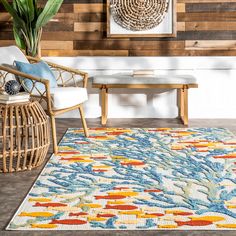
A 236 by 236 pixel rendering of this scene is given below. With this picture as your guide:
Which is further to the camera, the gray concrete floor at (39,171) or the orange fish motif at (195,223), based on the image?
the orange fish motif at (195,223)

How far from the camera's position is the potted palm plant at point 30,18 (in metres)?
5.81

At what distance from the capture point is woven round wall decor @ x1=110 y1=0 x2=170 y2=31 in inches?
250

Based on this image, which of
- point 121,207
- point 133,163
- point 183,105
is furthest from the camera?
point 183,105

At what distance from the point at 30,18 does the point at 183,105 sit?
1925 millimetres

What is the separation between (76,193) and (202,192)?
0.77 m

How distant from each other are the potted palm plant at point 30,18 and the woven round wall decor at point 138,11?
758 mm

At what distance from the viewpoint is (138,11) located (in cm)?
635

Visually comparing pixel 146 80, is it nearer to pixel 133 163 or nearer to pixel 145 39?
pixel 145 39

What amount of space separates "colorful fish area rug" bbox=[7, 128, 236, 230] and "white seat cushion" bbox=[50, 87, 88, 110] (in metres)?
0.38

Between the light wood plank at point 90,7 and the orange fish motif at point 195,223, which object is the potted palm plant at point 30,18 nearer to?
the light wood plank at point 90,7

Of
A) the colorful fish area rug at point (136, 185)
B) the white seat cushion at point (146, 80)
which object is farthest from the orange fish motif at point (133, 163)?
the white seat cushion at point (146, 80)

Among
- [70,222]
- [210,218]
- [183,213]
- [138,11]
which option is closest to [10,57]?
[138,11]

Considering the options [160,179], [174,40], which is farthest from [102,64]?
[160,179]

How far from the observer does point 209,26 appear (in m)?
6.38
